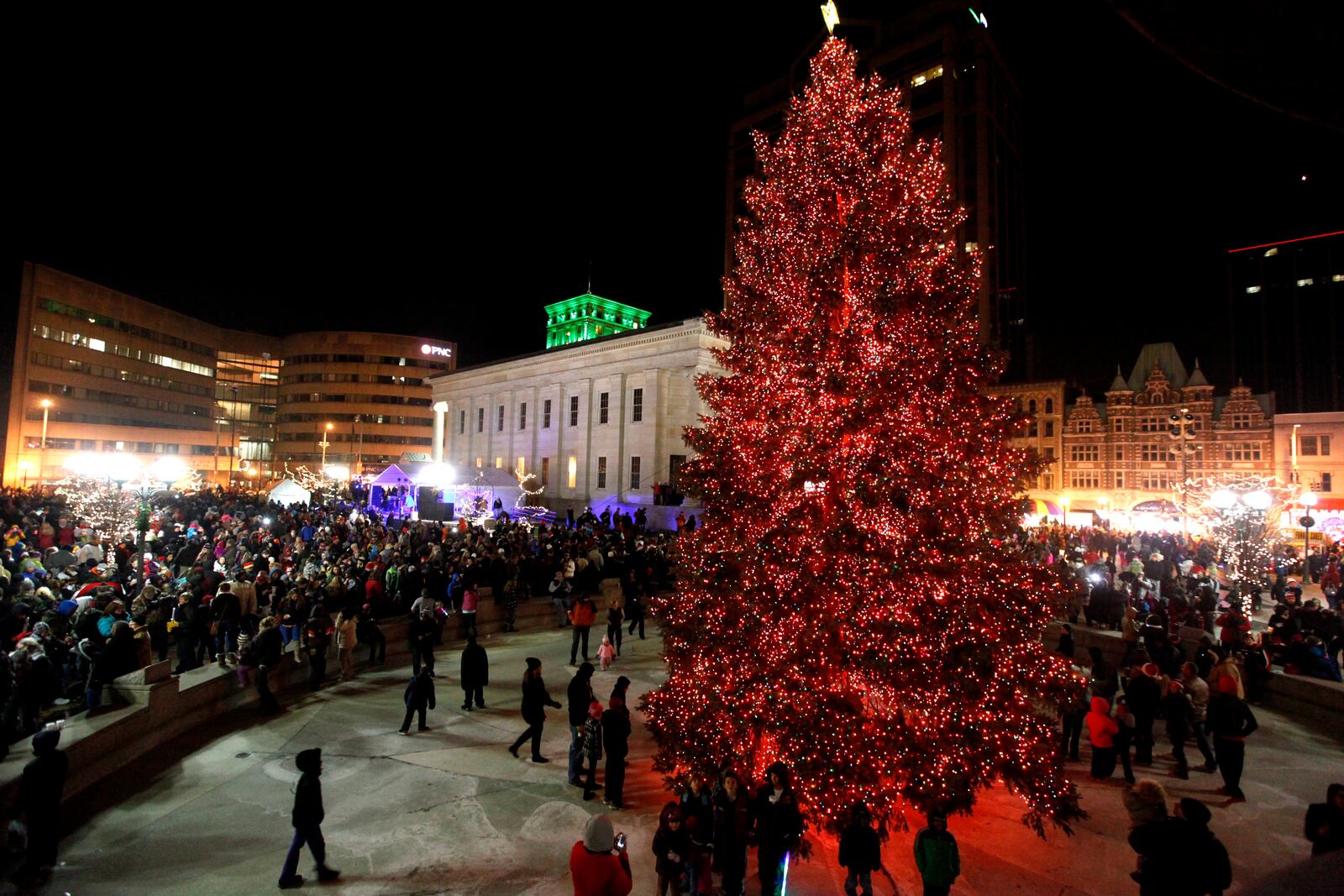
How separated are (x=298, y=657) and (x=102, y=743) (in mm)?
4708

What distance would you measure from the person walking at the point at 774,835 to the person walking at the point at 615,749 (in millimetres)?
2406

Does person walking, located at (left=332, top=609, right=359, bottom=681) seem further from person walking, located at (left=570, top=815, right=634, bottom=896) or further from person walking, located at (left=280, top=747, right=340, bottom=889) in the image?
person walking, located at (left=570, top=815, right=634, bottom=896)

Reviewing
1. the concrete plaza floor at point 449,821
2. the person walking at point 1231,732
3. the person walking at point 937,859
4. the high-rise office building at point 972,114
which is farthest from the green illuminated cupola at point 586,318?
the person walking at point 937,859

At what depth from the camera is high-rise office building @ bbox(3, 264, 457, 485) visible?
5981 centimetres

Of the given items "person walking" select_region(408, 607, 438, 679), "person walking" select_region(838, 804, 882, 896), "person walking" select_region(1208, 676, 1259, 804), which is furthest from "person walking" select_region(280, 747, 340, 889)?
"person walking" select_region(1208, 676, 1259, 804)

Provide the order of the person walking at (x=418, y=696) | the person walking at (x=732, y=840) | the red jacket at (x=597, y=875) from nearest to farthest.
→ the red jacket at (x=597, y=875) → the person walking at (x=732, y=840) → the person walking at (x=418, y=696)

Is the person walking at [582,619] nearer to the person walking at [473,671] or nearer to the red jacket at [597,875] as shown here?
the person walking at [473,671]

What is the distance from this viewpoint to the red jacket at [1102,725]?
9156 mm

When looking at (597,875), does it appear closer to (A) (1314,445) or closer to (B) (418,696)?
(B) (418,696)

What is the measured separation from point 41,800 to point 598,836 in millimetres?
5945

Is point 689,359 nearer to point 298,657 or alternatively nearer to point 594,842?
point 298,657

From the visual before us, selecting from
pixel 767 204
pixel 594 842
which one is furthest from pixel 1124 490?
pixel 594 842

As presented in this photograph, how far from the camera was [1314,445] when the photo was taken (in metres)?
42.4

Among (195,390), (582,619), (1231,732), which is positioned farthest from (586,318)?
(1231,732)
